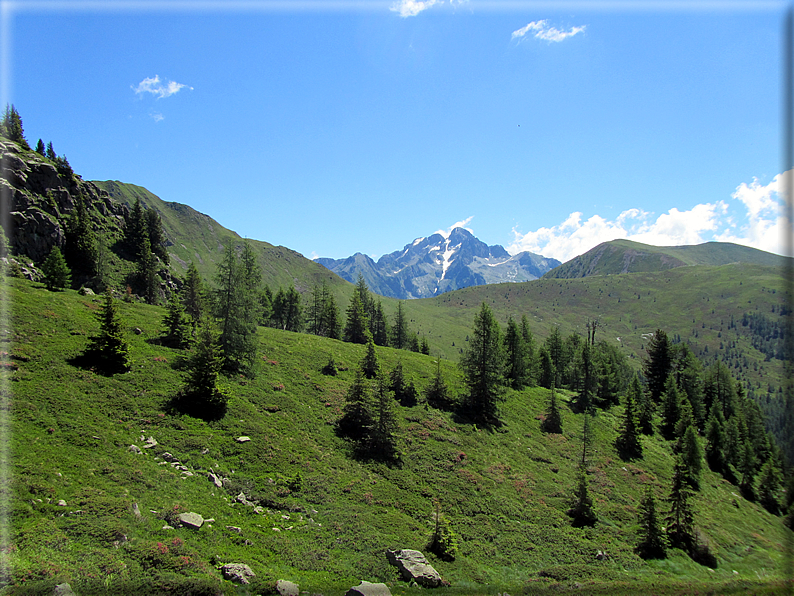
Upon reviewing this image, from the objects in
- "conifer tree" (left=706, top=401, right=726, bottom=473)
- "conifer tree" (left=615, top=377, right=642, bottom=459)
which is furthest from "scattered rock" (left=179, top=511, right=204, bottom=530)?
"conifer tree" (left=706, top=401, right=726, bottom=473)

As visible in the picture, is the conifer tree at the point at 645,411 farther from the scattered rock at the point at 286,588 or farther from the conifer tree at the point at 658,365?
the scattered rock at the point at 286,588

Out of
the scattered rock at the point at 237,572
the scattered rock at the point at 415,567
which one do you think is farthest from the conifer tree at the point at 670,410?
the scattered rock at the point at 237,572

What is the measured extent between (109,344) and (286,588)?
24.1 meters

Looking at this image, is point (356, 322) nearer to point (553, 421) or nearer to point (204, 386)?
point (553, 421)

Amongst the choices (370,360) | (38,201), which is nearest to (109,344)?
(370,360)

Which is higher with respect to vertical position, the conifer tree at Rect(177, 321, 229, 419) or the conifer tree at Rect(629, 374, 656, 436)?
the conifer tree at Rect(177, 321, 229, 419)

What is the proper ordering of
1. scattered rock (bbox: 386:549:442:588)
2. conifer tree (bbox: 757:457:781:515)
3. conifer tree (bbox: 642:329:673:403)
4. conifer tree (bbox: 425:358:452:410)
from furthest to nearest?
conifer tree (bbox: 642:329:673:403) → conifer tree (bbox: 757:457:781:515) → conifer tree (bbox: 425:358:452:410) → scattered rock (bbox: 386:549:442:588)

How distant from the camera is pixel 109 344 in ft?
88.2

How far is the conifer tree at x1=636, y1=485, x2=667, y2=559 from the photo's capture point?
1051 inches

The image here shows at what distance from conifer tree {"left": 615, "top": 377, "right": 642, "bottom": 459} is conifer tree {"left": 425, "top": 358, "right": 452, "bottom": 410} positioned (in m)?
24.9

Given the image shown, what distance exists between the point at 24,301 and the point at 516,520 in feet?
161

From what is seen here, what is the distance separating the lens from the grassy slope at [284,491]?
1436 centimetres

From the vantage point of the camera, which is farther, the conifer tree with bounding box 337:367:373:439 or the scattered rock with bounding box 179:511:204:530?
the conifer tree with bounding box 337:367:373:439

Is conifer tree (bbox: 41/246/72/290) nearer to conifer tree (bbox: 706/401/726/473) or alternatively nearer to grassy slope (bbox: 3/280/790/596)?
grassy slope (bbox: 3/280/790/596)
